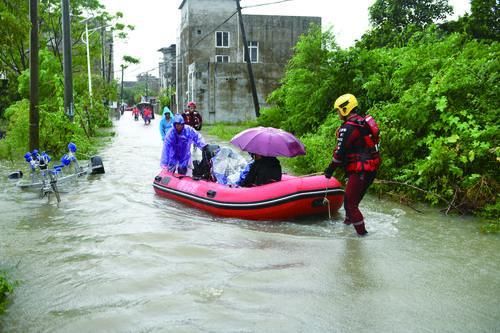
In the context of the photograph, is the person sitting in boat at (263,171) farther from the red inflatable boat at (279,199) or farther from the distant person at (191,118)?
the distant person at (191,118)

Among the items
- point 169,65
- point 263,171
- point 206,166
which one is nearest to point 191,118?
point 206,166

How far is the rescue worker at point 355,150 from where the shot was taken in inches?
266

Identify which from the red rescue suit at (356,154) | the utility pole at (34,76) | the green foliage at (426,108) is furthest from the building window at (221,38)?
the red rescue suit at (356,154)

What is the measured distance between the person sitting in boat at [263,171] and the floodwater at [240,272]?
748 mm

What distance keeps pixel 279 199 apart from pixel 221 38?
38.5m

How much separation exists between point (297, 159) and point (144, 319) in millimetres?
9217

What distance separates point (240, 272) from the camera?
5645 millimetres

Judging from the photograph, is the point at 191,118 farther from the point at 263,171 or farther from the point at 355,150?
the point at 355,150

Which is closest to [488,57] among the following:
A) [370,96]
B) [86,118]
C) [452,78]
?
[452,78]

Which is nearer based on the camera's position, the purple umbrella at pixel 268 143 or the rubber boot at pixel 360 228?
the rubber boot at pixel 360 228

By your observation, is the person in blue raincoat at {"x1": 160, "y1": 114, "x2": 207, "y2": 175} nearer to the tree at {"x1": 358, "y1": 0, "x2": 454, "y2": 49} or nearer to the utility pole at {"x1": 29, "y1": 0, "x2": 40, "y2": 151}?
the utility pole at {"x1": 29, "y1": 0, "x2": 40, "y2": 151}

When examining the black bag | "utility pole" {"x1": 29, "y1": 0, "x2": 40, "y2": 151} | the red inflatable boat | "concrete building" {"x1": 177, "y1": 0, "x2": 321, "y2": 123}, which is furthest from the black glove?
"concrete building" {"x1": 177, "y1": 0, "x2": 321, "y2": 123}

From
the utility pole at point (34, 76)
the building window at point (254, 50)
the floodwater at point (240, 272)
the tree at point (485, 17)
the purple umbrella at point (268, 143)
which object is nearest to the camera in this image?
the floodwater at point (240, 272)

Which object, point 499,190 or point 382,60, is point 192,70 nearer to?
point 382,60
